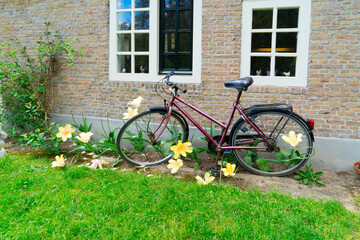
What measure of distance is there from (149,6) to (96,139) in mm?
2538

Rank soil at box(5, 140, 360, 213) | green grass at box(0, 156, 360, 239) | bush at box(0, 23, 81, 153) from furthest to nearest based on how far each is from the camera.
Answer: bush at box(0, 23, 81, 153)
soil at box(5, 140, 360, 213)
green grass at box(0, 156, 360, 239)

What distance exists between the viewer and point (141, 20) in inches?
188

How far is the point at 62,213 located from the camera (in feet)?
8.57

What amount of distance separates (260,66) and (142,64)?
2.00 metres

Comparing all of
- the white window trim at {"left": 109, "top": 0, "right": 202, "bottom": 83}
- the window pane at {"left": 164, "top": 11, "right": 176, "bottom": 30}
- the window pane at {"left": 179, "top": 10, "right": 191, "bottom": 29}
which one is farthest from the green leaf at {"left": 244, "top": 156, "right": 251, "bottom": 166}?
the window pane at {"left": 164, "top": 11, "right": 176, "bottom": 30}

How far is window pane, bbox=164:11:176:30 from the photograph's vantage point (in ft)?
15.1

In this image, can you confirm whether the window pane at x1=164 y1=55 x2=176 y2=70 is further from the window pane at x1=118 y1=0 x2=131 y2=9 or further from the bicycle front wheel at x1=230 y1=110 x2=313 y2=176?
the bicycle front wheel at x1=230 y1=110 x2=313 y2=176

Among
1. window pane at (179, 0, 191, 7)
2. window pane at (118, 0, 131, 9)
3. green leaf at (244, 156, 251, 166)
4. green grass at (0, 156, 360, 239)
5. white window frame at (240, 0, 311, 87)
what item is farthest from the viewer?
window pane at (118, 0, 131, 9)

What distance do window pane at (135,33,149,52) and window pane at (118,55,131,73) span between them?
0.85ft

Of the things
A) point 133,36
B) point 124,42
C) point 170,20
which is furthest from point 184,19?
point 124,42

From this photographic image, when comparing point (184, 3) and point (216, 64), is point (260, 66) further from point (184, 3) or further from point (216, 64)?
point (184, 3)

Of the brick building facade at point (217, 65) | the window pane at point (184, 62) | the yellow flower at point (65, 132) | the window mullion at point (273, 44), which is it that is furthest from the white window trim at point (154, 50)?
the yellow flower at point (65, 132)

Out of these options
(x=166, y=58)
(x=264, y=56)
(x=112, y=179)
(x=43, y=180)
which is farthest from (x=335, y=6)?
(x=43, y=180)

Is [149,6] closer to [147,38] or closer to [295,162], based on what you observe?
[147,38]
